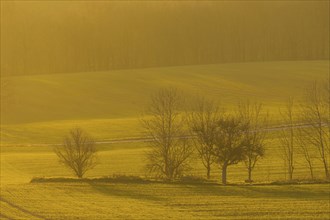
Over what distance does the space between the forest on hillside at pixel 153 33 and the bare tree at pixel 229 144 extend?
7858 cm

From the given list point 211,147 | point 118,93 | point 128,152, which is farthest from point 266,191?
point 118,93

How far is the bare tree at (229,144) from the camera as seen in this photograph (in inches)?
1447

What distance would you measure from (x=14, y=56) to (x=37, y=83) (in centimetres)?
2656

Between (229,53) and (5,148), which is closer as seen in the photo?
(5,148)

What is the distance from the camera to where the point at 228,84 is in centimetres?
8775

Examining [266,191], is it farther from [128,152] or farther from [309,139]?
[128,152]

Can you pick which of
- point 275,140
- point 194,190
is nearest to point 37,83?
point 275,140

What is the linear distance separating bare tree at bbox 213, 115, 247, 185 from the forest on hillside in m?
78.6

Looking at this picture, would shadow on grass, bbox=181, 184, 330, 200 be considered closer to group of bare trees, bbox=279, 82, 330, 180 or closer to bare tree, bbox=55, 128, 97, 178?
group of bare trees, bbox=279, 82, 330, 180

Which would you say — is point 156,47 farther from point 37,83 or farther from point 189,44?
point 37,83

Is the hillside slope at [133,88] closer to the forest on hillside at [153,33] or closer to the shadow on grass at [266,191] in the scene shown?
the forest on hillside at [153,33]

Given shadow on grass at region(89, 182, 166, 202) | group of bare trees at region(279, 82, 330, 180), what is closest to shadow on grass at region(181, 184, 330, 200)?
shadow on grass at region(89, 182, 166, 202)

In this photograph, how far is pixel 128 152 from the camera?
48969 millimetres

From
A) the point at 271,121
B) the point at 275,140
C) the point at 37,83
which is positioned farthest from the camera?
the point at 37,83
